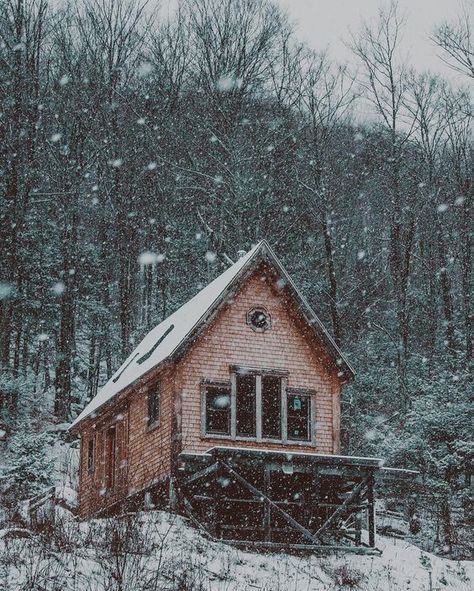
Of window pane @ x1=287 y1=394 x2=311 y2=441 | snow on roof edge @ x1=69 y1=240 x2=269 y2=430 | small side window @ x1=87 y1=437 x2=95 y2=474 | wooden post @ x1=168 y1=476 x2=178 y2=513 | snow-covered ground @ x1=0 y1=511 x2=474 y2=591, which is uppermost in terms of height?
snow on roof edge @ x1=69 y1=240 x2=269 y2=430

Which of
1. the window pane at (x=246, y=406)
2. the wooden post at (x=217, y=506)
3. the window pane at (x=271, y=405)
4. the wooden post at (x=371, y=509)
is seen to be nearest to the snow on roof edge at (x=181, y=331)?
the window pane at (x=246, y=406)

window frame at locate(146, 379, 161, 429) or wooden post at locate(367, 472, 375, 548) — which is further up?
window frame at locate(146, 379, 161, 429)

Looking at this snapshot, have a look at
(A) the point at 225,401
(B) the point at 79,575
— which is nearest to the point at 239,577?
(B) the point at 79,575

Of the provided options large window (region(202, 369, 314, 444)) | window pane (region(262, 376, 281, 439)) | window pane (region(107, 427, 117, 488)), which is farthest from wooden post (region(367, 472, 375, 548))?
window pane (region(107, 427, 117, 488))

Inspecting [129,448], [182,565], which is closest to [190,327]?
[129,448]

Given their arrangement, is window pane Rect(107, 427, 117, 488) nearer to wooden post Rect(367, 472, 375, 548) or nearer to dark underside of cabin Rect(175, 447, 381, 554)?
dark underside of cabin Rect(175, 447, 381, 554)

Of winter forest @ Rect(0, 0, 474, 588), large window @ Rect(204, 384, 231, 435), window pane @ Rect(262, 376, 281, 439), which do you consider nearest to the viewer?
large window @ Rect(204, 384, 231, 435)

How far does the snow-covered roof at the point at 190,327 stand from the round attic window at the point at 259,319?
3.43 ft

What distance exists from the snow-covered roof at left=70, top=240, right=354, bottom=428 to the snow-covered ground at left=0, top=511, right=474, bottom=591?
16.2 feet

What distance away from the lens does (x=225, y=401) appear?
89.1 ft

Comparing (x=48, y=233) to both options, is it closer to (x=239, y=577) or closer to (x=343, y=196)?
(x=343, y=196)

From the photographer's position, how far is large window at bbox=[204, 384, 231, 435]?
27.0 meters

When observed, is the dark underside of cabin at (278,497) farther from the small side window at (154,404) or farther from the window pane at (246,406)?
the small side window at (154,404)

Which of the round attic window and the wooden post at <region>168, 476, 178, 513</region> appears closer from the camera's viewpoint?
the wooden post at <region>168, 476, 178, 513</region>
